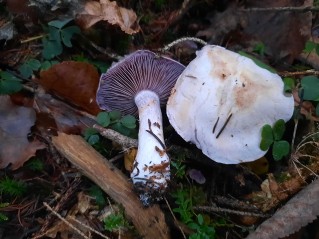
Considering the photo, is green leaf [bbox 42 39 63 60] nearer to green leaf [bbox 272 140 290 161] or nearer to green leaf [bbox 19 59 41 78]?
green leaf [bbox 19 59 41 78]

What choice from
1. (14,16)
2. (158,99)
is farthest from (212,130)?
(14,16)

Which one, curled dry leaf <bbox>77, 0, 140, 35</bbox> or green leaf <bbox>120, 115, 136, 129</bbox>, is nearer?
green leaf <bbox>120, 115, 136, 129</bbox>

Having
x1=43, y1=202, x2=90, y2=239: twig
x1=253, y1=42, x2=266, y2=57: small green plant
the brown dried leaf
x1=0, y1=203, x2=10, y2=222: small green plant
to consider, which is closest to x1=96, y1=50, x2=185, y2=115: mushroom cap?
x1=253, y1=42, x2=266, y2=57: small green plant

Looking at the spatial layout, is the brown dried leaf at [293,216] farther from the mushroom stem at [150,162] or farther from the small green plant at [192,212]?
the mushroom stem at [150,162]

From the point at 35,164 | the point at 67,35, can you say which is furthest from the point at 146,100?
the point at 35,164

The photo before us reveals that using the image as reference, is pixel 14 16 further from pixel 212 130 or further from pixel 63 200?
pixel 212 130

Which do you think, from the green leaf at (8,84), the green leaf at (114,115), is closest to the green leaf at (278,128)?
the green leaf at (114,115)

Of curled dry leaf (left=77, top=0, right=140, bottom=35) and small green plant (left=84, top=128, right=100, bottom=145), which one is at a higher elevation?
curled dry leaf (left=77, top=0, right=140, bottom=35)

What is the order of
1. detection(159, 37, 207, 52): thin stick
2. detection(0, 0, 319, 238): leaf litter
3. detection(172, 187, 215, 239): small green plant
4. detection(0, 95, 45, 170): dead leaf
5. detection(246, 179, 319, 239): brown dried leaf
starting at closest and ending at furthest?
detection(246, 179, 319, 239): brown dried leaf < detection(172, 187, 215, 239): small green plant < detection(0, 0, 319, 238): leaf litter < detection(0, 95, 45, 170): dead leaf < detection(159, 37, 207, 52): thin stick
